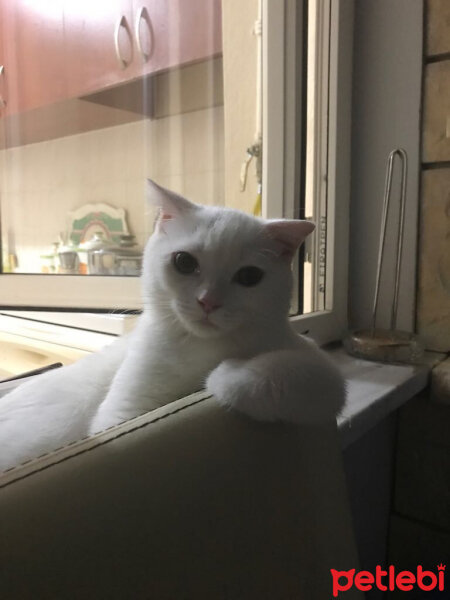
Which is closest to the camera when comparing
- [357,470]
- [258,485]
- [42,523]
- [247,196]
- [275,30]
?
[42,523]

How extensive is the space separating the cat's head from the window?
217mm

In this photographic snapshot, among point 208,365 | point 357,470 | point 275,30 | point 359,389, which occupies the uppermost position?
point 275,30

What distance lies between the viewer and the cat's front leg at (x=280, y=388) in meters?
0.41

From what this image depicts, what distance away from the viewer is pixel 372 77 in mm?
1071

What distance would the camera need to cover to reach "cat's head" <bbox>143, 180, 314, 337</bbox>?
49 cm

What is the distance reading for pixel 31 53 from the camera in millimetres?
1330

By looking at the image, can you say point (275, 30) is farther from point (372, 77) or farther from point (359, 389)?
point (359, 389)

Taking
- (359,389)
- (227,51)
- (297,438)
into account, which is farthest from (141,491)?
(227,51)

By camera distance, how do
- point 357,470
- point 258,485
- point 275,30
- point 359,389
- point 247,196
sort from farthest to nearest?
point 247,196 → point 275,30 → point 357,470 → point 359,389 → point 258,485

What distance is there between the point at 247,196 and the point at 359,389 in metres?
0.64

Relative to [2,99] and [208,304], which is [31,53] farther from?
[208,304]

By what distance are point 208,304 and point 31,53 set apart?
124cm

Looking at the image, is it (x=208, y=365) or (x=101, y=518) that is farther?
(x=208, y=365)

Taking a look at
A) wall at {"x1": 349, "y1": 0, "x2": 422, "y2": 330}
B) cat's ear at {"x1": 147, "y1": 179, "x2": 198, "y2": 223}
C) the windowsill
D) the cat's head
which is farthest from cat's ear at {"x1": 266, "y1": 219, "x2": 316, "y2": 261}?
wall at {"x1": 349, "y1": 0, "x2": 422, "y2": 330}
